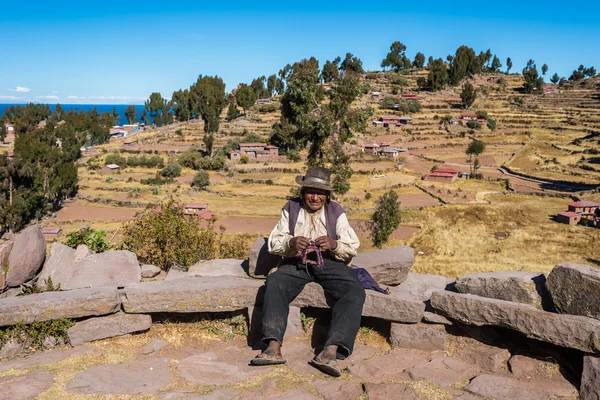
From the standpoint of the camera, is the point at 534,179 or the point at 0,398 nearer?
the point at 0,398

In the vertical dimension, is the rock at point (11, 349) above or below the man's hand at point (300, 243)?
below

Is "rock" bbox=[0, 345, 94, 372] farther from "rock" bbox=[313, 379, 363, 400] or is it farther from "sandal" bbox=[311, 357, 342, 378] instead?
"rock" bbox=[313, 379, 363, 400]

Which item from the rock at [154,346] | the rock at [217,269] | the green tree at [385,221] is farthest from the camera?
the green tree at [385,221]

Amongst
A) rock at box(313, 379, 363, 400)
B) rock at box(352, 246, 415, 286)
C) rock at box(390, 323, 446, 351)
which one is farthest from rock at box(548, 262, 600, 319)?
rock at box(313, 379, 363, 400)

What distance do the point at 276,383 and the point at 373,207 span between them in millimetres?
34183

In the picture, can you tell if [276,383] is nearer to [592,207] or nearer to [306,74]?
[306,74]

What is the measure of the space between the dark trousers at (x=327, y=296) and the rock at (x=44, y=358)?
2252mm

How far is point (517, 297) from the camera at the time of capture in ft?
16.6

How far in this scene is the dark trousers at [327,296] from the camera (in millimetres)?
4824

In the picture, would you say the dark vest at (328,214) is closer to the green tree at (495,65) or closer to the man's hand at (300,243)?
the man's hand at (300,243)

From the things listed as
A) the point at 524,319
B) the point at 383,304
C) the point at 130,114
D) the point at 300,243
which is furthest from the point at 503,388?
the point at 130,114

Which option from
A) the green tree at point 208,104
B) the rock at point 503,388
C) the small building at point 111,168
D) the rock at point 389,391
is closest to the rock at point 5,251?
the rock at point 389,391

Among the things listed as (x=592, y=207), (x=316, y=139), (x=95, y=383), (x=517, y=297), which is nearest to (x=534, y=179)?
(x=592, y=207)

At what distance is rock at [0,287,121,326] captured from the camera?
517 centimetres
